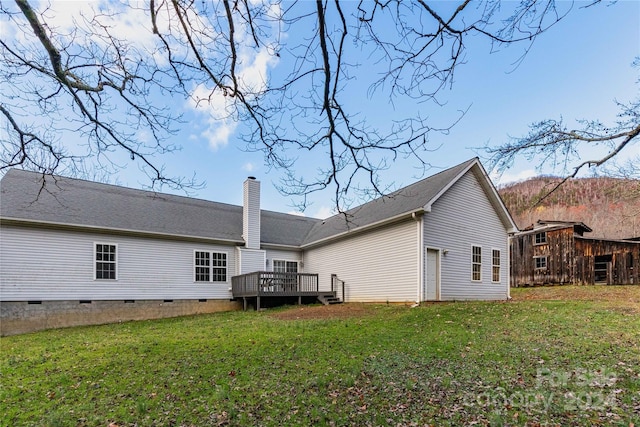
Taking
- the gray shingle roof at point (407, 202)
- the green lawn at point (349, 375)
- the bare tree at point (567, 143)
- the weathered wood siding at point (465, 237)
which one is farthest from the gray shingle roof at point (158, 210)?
the bare tree at point (567, 143)

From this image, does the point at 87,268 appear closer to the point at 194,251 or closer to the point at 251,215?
the point at 194,251

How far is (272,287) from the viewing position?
15.7 metres

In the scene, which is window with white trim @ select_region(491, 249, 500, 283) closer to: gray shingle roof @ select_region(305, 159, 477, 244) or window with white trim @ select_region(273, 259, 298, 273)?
gray shingle roof @ select_region(305, 159, 477, 244)

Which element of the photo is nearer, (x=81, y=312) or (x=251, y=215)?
(x=81, y=312)

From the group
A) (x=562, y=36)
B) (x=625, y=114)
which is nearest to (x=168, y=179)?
(x=562, y=36)

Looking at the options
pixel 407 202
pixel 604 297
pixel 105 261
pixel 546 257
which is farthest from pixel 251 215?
pixel 546 257

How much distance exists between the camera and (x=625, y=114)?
492 centimetres

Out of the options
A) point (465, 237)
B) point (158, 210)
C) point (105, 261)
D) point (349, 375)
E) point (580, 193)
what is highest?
point (158, 210)

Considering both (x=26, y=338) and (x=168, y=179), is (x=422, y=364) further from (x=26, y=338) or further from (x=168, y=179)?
(x=26, y=338)

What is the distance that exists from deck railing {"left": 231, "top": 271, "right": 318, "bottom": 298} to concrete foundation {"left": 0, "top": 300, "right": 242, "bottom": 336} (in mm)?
1637

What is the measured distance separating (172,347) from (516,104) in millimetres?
8404

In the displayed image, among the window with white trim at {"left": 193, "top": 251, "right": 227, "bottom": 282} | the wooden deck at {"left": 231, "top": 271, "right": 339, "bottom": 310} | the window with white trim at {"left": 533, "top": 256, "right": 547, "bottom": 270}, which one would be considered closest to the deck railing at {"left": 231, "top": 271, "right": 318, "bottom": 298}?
the wooden deck at {"left": 231, "top": 271, "right": 339, "bottom": 310}

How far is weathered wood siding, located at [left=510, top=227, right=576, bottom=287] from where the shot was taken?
22109 mm

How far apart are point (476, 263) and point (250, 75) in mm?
13104
